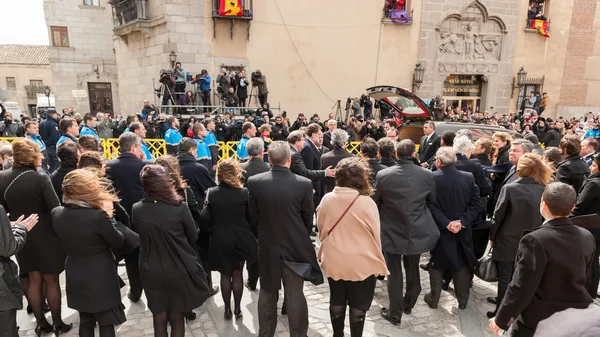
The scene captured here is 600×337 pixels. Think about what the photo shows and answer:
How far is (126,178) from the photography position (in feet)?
14.4

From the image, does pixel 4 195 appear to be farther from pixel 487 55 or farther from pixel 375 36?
pixel 487 55

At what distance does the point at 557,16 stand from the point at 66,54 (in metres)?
28.2

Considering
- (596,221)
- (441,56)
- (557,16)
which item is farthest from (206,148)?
(557,16)

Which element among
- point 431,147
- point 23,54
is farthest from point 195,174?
point 23,54

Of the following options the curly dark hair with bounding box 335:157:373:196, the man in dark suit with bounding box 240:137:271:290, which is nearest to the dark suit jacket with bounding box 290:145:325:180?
the man in dark suit with bounding box 240:137:271:290

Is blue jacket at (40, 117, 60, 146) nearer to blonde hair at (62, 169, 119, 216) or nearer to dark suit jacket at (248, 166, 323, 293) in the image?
blonde hair at (62, 169, 119, 216)

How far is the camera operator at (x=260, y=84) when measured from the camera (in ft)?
50.9

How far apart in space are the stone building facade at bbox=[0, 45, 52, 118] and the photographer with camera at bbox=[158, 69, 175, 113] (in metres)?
34.6

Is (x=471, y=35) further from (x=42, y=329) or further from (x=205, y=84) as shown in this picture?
(x=42, y=329)

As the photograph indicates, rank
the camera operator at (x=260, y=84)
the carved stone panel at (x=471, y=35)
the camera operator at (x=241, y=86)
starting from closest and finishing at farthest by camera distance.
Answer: the camera operator at (x=241, y=86) < the camera operator at (x=260, y=84) < the carved stone panel at (x=471, y=35)

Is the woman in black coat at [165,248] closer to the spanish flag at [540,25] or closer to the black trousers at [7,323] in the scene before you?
the black trousers at [7,323]

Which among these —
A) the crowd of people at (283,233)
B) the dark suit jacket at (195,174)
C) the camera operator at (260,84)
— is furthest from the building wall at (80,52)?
the dark suit jacket at (195,174)

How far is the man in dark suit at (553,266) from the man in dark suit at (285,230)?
164cm

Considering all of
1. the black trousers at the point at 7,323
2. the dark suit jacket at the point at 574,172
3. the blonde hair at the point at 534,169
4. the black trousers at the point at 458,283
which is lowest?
the black trousers at the point at 458,283
